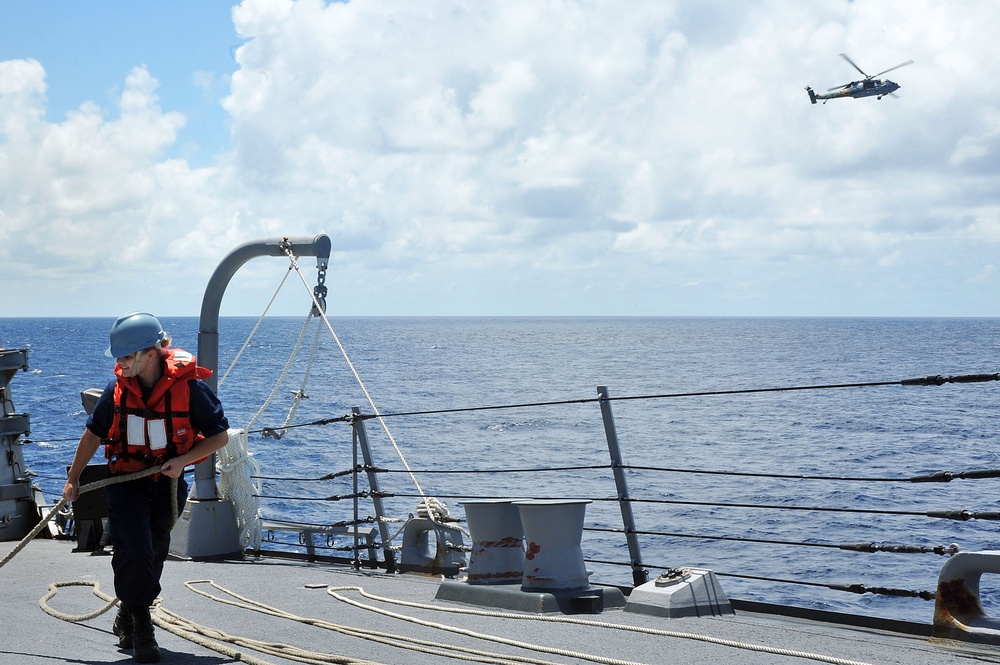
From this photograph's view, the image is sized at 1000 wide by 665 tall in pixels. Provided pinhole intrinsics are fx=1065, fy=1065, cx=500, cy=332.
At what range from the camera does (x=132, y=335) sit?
4.33m

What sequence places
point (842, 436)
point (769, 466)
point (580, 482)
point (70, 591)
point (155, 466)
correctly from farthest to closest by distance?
point (842, 436), point (769, 466), point (580, 482), point (70, 591), point (155, 466)

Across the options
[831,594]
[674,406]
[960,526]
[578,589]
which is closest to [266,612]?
[578,589]

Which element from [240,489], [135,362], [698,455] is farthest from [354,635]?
[698,455]

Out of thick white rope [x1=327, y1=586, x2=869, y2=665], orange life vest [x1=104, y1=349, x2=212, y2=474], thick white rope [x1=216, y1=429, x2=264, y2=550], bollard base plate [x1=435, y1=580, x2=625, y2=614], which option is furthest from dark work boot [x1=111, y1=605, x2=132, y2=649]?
thick white rope [x1=216, y1=429, x2=264, y2=550]

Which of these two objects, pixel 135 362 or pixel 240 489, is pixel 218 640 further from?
pixel 240 489

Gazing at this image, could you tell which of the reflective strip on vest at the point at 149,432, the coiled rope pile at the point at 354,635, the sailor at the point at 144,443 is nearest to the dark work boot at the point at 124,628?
the sailor at the point at 144,443

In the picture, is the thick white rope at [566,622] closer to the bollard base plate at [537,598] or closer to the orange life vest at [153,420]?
the bollard base plate at [537,598]

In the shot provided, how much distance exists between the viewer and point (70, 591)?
20.0ft

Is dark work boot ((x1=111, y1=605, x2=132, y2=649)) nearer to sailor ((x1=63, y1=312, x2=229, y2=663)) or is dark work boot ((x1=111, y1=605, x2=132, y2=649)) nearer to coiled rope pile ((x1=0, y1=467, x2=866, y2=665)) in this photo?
sailor ((x1=63, y1=312, x2=229, y2=663))

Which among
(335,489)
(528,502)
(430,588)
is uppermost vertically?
(528,502)

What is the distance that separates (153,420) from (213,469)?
4070 millimetres

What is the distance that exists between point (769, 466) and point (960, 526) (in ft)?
29.6

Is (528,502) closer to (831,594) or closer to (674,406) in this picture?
(831,594)

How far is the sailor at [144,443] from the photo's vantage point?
14.3ft
